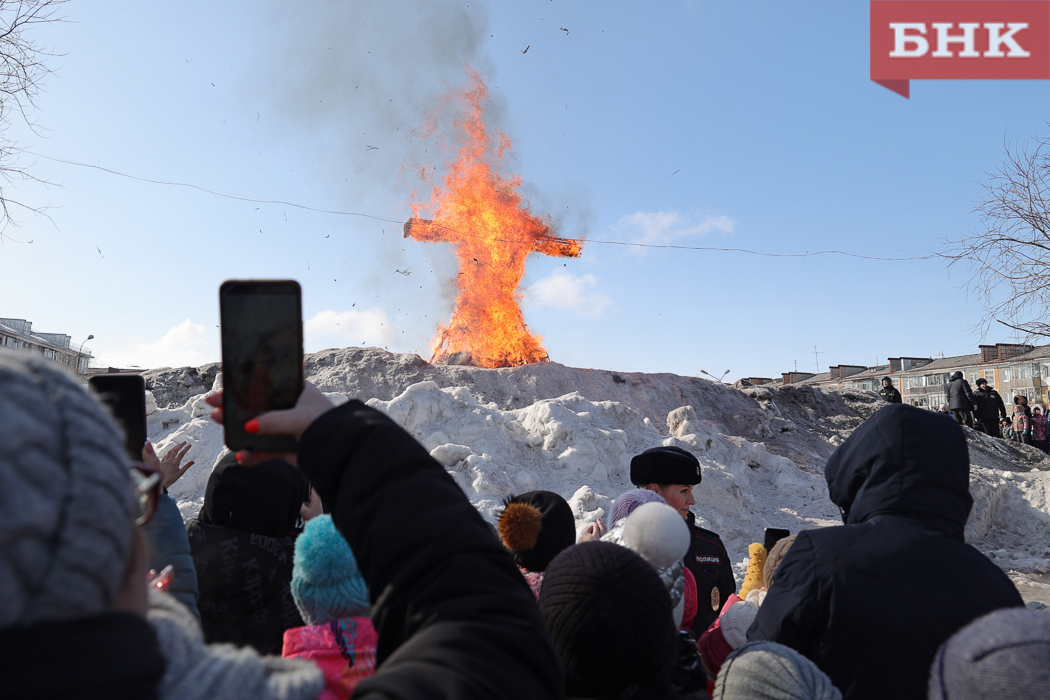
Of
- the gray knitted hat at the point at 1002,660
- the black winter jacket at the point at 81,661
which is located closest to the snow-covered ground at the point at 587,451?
the gray knitted hat at the point at 1002,660

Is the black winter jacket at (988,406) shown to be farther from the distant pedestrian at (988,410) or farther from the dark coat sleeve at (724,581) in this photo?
the dark coat sleeve at (724,581)

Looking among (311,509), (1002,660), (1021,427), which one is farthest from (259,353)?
(1021,427)

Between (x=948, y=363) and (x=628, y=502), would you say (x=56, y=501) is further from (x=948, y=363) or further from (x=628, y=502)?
(x=948, y=363)

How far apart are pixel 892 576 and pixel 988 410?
20387 mm

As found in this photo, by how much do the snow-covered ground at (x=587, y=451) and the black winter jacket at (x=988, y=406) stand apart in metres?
1.75

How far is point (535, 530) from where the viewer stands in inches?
114

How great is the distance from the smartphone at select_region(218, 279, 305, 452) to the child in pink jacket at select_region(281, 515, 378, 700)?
67 cm

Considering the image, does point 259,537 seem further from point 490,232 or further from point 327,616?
point 490,232

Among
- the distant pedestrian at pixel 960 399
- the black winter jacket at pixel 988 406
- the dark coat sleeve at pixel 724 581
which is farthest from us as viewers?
the black winter jacket at pixel 988 406

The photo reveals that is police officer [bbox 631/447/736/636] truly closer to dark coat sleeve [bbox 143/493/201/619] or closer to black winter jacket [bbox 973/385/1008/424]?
dark coat sleeve [bbox 143/493/201/619]

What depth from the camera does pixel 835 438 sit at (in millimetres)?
16812

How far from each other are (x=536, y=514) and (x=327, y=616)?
1.21m

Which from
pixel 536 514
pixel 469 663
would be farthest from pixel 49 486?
pixel 536 514

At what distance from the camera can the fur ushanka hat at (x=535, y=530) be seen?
9.50ft
